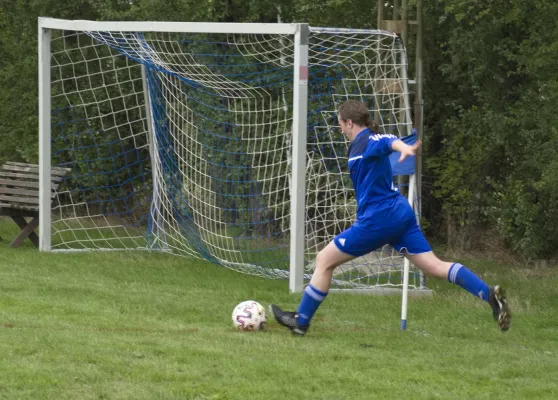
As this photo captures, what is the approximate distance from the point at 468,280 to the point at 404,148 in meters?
1.29

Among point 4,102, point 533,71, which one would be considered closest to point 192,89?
point 533,71

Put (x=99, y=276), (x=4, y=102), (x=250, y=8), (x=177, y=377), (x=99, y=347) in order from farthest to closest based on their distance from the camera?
(x=4, y=102) < (x=250, y=8) < (x=99, y=276) < (x=99, y=347) < (x=177, y=377)

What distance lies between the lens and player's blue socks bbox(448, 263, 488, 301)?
8641 millimetres

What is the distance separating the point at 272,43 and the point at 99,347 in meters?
8.62

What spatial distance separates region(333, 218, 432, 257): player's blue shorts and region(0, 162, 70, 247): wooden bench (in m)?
7.27

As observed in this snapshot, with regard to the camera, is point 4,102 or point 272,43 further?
point 4,102

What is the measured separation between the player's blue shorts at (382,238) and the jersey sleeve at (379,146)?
1.79 feet

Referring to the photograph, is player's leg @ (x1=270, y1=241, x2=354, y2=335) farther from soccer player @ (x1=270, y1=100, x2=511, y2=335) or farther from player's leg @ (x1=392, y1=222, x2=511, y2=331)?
player's leg @ (x1=392, y1=222, x2=511, y2=331)

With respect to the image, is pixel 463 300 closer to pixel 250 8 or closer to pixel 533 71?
pixel 533 71

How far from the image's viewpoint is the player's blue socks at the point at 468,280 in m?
8.64

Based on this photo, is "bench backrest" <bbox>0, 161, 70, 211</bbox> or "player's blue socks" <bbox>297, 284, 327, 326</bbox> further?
"bench backrest" <bbox>0, 161, 70, 211</bbox>

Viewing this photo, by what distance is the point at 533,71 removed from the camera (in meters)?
14.4

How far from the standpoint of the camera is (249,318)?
30.2 feet

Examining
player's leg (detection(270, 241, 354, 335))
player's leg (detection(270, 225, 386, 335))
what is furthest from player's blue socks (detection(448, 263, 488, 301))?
player's leg (detection(270, 241, 354, 335))
